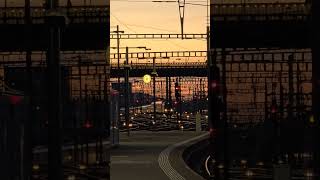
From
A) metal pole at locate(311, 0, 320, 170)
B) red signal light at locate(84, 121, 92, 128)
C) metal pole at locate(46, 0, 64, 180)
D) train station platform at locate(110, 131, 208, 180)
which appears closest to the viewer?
metal pole at locate(46, 0, 64, 180)

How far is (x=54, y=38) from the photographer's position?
8.95 meters

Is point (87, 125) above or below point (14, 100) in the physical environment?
below

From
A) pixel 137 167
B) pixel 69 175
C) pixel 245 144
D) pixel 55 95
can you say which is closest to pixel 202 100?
pixel 245 144

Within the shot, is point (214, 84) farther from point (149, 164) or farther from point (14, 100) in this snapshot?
point (149, 164)

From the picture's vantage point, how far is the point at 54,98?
895 cm

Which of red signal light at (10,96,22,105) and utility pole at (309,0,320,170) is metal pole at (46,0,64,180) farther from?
utility pole at (309,0,320,170)

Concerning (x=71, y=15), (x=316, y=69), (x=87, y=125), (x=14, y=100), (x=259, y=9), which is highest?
(x=259, y=9)

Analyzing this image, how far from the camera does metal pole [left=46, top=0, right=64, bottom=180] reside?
8.88 m

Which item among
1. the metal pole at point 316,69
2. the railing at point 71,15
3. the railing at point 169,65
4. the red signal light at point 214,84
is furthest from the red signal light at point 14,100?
Result: the railing at point 169,65

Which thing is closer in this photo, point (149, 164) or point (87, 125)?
point (87, 125)

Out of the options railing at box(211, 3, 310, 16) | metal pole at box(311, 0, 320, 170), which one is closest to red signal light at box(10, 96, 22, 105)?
metal pole at box(311, 0, 320, 170)

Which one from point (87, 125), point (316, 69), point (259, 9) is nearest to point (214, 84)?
point (316, 69)

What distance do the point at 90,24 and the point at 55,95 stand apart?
15220 mm

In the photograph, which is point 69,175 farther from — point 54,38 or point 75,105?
point 54,38
